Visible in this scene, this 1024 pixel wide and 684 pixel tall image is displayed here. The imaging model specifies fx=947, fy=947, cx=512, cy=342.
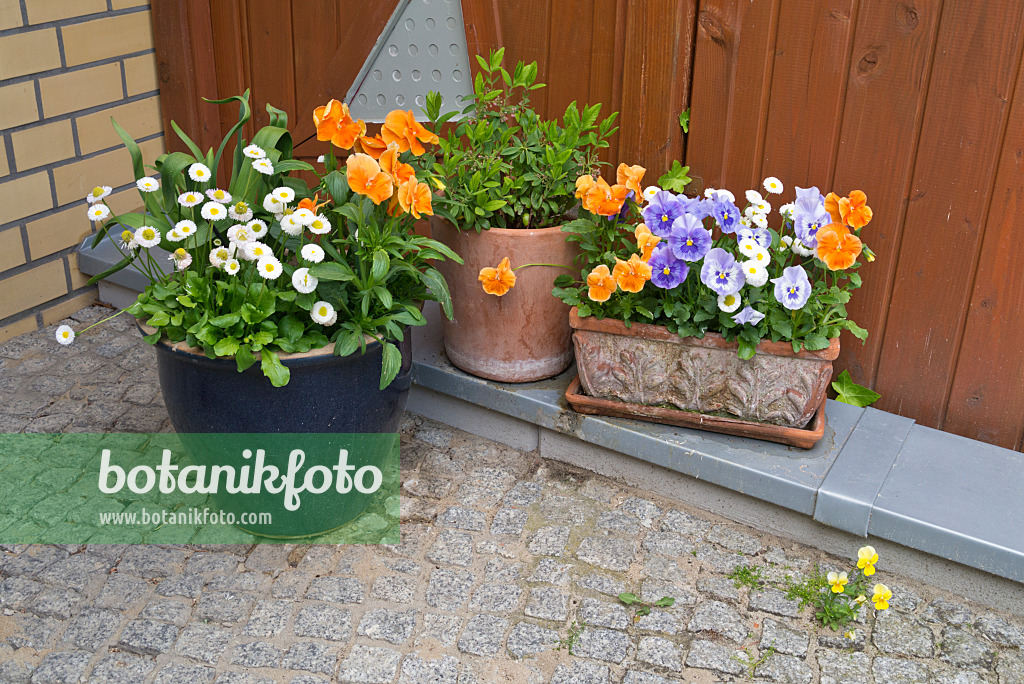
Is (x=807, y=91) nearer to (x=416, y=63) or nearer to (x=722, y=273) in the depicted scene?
(x=722, y=273)

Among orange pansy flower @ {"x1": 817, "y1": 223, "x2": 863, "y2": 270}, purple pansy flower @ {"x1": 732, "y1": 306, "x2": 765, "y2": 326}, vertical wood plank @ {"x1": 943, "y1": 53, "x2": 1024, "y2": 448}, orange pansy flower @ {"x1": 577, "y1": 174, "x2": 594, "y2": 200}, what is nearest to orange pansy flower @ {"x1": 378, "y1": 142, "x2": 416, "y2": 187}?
orange pansy flower @ {"x1": 577, "y1": 174, "x2": 594, "y2": 200}

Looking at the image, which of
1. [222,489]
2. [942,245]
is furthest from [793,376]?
[222,489]

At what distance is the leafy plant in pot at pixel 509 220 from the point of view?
2.64 m

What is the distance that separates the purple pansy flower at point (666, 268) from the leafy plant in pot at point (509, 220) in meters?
0.36

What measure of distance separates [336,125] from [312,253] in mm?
Result: 332

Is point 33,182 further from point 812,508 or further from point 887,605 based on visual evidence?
point 887,605

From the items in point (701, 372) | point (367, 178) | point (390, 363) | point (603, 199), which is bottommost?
point (701, 372)

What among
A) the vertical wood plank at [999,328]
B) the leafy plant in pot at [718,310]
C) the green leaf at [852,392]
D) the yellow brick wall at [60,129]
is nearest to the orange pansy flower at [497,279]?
the leafy plant in pot at [718,310]

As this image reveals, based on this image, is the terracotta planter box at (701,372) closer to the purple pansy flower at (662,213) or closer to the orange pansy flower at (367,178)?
the purple pansy flower at (662,213)

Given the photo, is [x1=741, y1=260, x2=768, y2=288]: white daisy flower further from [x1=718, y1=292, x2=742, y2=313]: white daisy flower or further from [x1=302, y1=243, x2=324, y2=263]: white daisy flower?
[x1=302, y1=243, x2=324, y2=263]: white daisy flower

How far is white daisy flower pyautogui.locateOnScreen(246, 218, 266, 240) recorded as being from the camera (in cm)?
219

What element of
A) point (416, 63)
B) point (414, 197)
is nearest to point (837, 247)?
point (414, 197)

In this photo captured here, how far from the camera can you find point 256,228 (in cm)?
220

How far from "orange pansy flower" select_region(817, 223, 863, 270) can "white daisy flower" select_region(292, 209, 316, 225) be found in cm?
126
